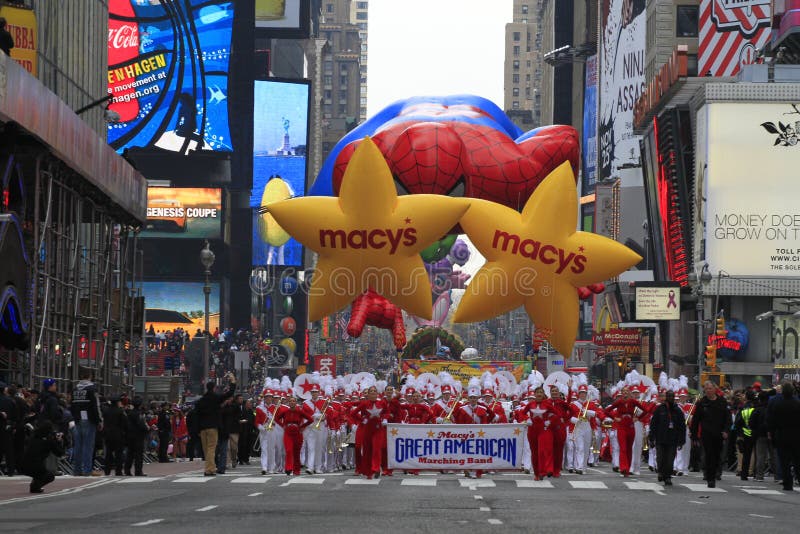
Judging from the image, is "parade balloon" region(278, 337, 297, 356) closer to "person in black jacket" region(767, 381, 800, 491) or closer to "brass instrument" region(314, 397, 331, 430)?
"brass instrument" region(314, 397, 331, 430)

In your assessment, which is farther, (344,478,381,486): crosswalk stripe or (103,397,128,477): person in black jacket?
(103,397,128,477): person in black jacket

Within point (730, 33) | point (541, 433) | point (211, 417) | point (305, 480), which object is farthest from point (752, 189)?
point (305, 480)

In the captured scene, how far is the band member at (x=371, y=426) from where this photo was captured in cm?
2933

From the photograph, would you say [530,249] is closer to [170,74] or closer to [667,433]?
[667,433]

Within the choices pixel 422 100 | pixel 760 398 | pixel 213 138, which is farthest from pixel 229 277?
pixel 760 398

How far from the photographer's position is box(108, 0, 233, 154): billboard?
108 meters

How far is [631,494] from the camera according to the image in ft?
77.7

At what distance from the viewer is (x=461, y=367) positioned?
65.7m

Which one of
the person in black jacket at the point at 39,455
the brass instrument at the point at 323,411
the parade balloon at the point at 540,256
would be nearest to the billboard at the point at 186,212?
the brass instrument at the point at 323,411

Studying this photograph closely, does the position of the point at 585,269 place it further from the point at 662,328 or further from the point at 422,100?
the point at 662,328

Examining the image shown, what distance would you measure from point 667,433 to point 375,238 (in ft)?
22.3

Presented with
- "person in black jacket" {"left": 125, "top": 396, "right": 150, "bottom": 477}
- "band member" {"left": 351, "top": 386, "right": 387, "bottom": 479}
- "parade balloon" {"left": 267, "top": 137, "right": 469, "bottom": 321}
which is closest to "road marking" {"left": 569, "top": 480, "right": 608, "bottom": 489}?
"band member" {"left": 351, "top": 386, "right": 387, "bottom": 479}

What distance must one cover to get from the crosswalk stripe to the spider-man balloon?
262 inches

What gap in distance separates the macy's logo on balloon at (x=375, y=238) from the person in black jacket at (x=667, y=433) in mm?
5828
